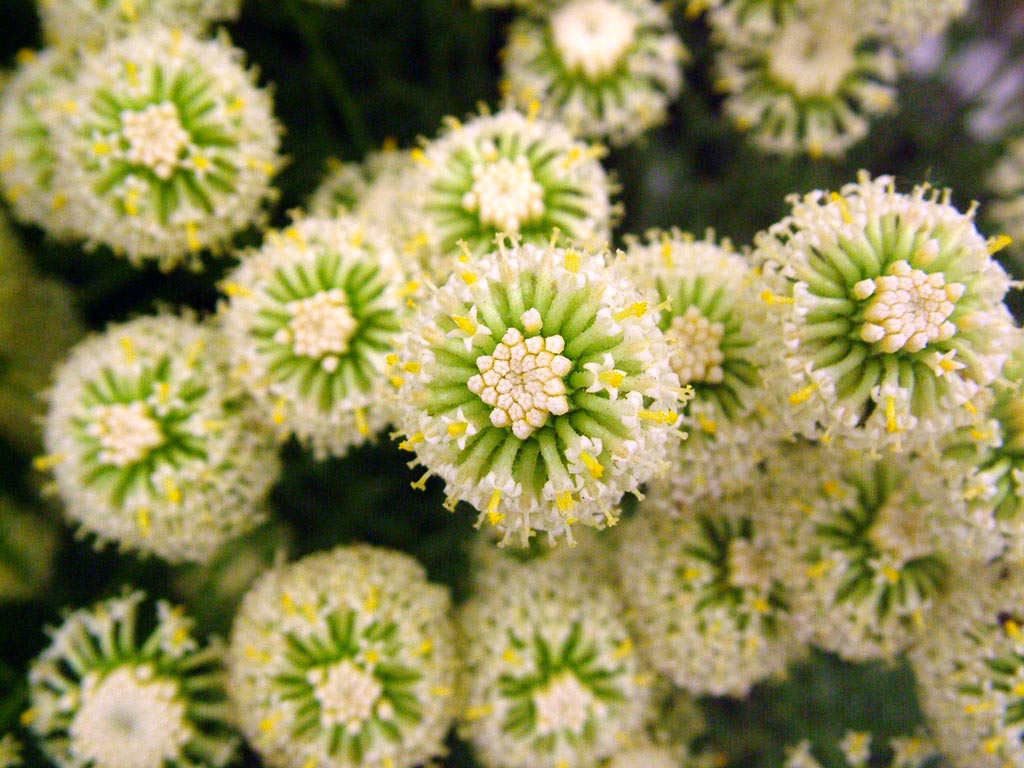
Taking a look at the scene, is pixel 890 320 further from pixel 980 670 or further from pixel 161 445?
pixel 161 445

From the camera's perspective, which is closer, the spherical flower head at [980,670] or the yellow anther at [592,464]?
the yellow anther at [592,464]

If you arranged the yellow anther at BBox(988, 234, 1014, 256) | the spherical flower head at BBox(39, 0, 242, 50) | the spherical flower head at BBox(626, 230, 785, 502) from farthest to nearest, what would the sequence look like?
1. the spherical flower head at BBox(39, 0, 242, 50)
2. the spherical flower head at BBox(626, 230, 785, 502)
3. the yellow anther at BBox(988, 234, 1014, 256)

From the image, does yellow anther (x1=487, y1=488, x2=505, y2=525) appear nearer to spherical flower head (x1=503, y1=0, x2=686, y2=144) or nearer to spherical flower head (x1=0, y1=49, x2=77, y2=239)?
spherical flower head (x1=503, y1=0, x2=686, y2=144)

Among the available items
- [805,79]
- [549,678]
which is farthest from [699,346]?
[805,79]

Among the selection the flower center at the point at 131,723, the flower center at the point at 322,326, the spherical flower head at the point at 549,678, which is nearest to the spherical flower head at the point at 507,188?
the flower center at the point at 322,326

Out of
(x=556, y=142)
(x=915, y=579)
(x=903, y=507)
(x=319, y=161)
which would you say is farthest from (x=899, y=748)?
(x=319, y=161)

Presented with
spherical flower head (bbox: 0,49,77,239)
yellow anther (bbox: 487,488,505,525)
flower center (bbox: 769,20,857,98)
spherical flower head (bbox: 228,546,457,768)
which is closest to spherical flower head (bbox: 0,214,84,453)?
spherical flower head (bbox: 0,49,77,239)

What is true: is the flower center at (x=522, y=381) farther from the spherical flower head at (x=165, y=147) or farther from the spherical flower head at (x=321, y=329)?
the spherical flower head at (x=165, y=147)
